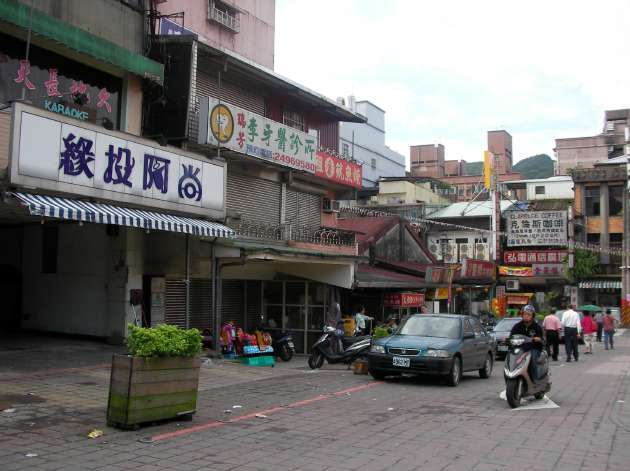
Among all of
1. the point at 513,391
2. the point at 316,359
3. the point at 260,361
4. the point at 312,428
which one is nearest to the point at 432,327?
the point at 316,359

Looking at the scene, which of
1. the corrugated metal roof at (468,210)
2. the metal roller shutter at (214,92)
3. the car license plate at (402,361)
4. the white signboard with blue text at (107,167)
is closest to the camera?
the white signboard with blue text at (107,167)

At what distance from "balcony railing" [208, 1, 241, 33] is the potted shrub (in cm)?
2267

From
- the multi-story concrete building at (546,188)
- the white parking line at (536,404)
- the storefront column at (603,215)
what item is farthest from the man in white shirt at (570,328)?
the multi-story concrete building at (546,188)

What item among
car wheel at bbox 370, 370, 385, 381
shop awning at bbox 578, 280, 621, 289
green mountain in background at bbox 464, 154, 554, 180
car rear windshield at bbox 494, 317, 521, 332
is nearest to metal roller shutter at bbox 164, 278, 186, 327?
car wheel at bbox 370, 370, 385, 381

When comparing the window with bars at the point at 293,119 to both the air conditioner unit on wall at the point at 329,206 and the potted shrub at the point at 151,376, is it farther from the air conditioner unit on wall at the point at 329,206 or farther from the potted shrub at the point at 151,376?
the potted shrub at the point at 151,376

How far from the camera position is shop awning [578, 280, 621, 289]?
48375 mm

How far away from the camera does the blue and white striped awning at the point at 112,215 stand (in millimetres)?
11031

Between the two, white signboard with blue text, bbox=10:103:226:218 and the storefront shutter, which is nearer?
white signboard with blue text, bbox=10:103:226:218

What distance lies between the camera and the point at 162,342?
7930 mm

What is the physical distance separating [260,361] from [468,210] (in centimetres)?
3756

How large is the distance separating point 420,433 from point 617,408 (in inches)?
174

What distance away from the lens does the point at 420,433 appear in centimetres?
831

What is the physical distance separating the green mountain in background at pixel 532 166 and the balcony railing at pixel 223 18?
7220 cm

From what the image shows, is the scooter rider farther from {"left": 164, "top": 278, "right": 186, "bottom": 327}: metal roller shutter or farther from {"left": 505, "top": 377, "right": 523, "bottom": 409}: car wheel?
{"left": 164, "top": 278, "right": 186, "bottom": 327}: metal roller shutter
